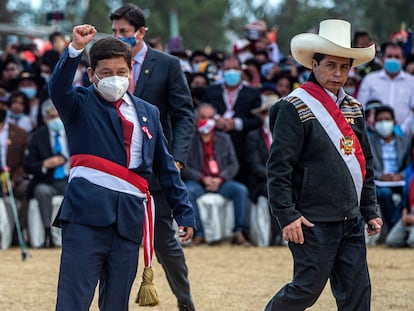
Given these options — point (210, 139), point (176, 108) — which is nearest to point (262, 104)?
point (210, 139)

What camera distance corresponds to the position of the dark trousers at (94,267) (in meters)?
5.54

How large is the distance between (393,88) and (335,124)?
28.7 feet

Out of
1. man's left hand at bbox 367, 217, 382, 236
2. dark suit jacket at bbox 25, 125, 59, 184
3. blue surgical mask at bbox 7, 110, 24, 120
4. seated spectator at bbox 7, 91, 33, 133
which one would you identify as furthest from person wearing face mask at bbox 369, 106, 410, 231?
man's left hand at bbox 367, 217, 382, 236

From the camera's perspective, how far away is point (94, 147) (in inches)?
224

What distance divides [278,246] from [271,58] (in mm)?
5169

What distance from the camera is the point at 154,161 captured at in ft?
19.9

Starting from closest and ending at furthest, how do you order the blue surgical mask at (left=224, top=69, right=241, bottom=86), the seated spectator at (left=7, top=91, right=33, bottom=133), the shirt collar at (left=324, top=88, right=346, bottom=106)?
the shirt collar at (left=324, top=88, right=346, bottom=106) → the blue surgical mask at (left=224, top=69, right=241, bottom=86) → the seated spectator at (left=7, top=91, right=33, bottom=133)

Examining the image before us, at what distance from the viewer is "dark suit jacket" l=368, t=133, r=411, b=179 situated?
44.3 feet

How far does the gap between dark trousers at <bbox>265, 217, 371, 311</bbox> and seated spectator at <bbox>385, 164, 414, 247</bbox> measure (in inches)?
270

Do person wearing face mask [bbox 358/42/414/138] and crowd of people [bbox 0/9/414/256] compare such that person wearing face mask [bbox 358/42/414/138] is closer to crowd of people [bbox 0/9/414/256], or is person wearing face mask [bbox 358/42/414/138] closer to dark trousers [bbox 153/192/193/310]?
crowd of people [bbox 0/9/414/256]

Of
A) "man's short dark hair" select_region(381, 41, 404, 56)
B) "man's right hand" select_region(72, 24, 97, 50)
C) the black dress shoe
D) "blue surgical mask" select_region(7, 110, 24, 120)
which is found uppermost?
"man's short dark hair" select_region(381, 41, 404, 56)

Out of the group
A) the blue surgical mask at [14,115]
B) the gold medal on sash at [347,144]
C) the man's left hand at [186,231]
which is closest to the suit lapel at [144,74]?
the man's left hand at [186,231]

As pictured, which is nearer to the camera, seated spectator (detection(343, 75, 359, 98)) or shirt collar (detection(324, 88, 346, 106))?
shirt collar (detection(324, 88, 346, 106))

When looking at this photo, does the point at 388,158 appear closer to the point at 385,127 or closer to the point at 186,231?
the point at 385,127
